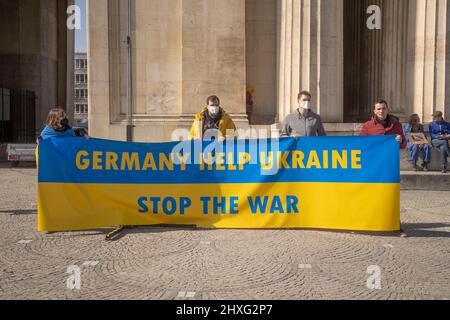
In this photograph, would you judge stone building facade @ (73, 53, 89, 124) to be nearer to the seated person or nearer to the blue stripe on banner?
the seated person

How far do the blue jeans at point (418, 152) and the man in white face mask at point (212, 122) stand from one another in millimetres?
6777

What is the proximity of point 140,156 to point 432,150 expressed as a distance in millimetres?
8924

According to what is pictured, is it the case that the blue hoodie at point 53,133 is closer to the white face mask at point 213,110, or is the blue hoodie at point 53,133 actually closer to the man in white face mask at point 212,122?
the man in white face mask at point 212,122

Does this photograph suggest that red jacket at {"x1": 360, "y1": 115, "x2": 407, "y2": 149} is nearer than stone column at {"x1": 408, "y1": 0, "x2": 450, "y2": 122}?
Yes

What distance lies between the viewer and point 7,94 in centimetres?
2409

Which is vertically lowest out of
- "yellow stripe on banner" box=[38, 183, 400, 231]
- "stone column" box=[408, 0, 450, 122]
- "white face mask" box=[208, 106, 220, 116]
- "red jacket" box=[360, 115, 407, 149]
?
"yellow stripe on banner" box=[38, 183, 400, 231]

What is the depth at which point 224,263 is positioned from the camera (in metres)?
5.63

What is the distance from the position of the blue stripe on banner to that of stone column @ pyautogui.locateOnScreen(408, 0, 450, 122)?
8.16 metres

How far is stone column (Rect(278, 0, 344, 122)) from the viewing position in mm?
13625

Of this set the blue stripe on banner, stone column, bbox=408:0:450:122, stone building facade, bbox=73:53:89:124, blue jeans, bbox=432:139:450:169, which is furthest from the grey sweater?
stone building facade, bbox=73:53:89:124

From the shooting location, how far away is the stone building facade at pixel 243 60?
1387 cm

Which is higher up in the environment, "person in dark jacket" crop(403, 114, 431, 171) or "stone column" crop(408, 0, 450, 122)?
"stone column" crop(408, 0, 450, 122)

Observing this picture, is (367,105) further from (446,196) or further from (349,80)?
(446,196)
